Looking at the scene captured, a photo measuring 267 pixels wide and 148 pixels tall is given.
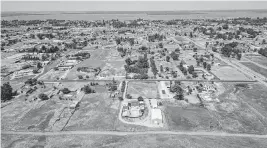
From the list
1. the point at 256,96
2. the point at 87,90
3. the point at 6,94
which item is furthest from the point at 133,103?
the point at 6,94

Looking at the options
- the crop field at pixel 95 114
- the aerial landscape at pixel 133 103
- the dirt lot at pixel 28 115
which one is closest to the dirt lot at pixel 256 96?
the aerial landscape at pixel 133 103

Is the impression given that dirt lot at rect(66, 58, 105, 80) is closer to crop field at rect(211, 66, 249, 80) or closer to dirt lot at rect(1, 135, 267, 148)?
dirt lot at rect(1, 135, 267, 148)

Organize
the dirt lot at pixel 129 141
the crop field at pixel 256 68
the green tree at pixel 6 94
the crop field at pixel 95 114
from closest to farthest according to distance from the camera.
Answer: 1. the dirt lot at pixel 129 141
2. the crop field at pixel 95 114
3. the green tree at pixel 6 94
4. the crop field at pixel 256 68

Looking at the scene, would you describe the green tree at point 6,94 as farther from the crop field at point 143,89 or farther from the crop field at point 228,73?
the crop field at point 228,73

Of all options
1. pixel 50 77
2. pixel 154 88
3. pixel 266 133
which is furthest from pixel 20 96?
pixel 266 133

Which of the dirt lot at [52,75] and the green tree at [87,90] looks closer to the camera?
the green tree at [87,90]

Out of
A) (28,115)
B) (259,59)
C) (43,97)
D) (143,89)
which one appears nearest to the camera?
(28,115)

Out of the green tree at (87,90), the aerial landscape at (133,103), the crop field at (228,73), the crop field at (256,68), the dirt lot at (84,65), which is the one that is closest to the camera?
the aerial landscape at (133,103)

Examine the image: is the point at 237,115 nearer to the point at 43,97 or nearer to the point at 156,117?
the point at 156,117
